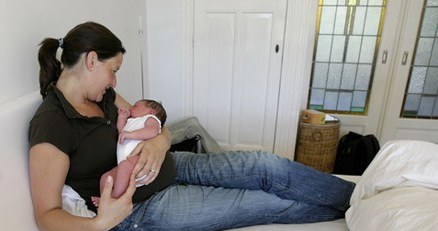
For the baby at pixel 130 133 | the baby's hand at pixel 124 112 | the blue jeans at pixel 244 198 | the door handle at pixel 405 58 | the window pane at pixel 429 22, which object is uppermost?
the window pane at pixel 429 22

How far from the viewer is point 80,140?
1028 mm

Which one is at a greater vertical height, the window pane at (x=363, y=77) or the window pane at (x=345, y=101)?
the window pane at (x=363, y=77)

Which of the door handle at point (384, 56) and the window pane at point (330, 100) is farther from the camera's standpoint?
the window pane at point (330, 100)

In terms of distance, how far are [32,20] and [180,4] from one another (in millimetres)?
1428

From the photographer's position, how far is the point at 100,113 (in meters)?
1.24

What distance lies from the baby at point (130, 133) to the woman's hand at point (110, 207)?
0.21 feet

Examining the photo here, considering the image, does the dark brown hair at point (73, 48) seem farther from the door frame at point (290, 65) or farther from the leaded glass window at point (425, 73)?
the leaded glass window at point (425, 73)

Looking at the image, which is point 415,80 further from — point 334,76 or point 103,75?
point 103,75

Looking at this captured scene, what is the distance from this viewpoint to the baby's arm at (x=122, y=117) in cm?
124

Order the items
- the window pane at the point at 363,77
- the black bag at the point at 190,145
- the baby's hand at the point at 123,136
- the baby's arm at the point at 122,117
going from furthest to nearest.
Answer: the window pane at the point at 363,77
the black bag at the point at 190,145
the baby's arm at the point at 122,117
the baby's hand at the point at 123,136

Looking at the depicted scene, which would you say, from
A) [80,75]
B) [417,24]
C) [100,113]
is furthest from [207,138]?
[417,24]

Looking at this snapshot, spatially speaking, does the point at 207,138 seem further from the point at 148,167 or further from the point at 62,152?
the point at 62,152

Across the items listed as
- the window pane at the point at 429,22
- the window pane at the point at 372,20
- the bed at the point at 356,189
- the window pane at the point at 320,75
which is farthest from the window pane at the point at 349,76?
the bed at the point at 356,189

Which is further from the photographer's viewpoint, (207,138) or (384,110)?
(384,110)
